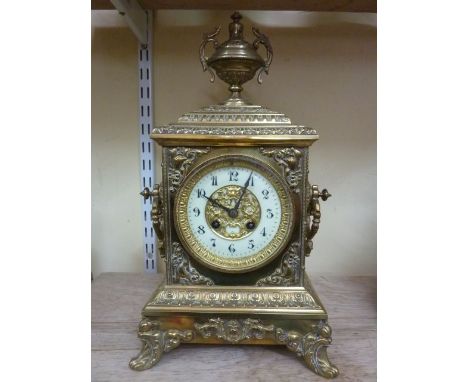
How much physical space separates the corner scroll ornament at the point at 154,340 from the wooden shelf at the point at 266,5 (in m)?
0.83

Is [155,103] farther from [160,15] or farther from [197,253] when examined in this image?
[197,253]

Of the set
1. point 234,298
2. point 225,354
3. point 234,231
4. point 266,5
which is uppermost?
point 266,5

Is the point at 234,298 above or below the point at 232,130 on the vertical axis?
below

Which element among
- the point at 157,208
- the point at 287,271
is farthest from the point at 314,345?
the point at 157,208

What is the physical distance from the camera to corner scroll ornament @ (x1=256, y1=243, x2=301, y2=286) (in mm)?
801

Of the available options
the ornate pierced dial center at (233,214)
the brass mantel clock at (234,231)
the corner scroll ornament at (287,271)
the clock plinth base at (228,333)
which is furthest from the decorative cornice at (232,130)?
the clock plinth base at (228,333)

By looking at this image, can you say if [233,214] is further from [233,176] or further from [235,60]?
[235,60]

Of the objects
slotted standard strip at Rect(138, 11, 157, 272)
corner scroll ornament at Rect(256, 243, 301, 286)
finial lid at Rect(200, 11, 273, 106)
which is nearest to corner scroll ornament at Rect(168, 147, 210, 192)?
finial lid at Rect(200, 11, 273, 106)

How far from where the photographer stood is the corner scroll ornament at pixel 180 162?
0.77 metres

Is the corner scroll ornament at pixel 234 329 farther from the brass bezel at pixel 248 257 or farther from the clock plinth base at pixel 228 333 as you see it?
the brass bezel at pixel 248 257

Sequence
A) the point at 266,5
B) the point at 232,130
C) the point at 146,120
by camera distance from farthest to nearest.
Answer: the point at 146,120
the point at 266,5
the point at 232,130

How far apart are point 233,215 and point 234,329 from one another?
0.75 feet

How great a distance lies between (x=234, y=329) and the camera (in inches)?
30.8

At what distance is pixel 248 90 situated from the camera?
120 cm
